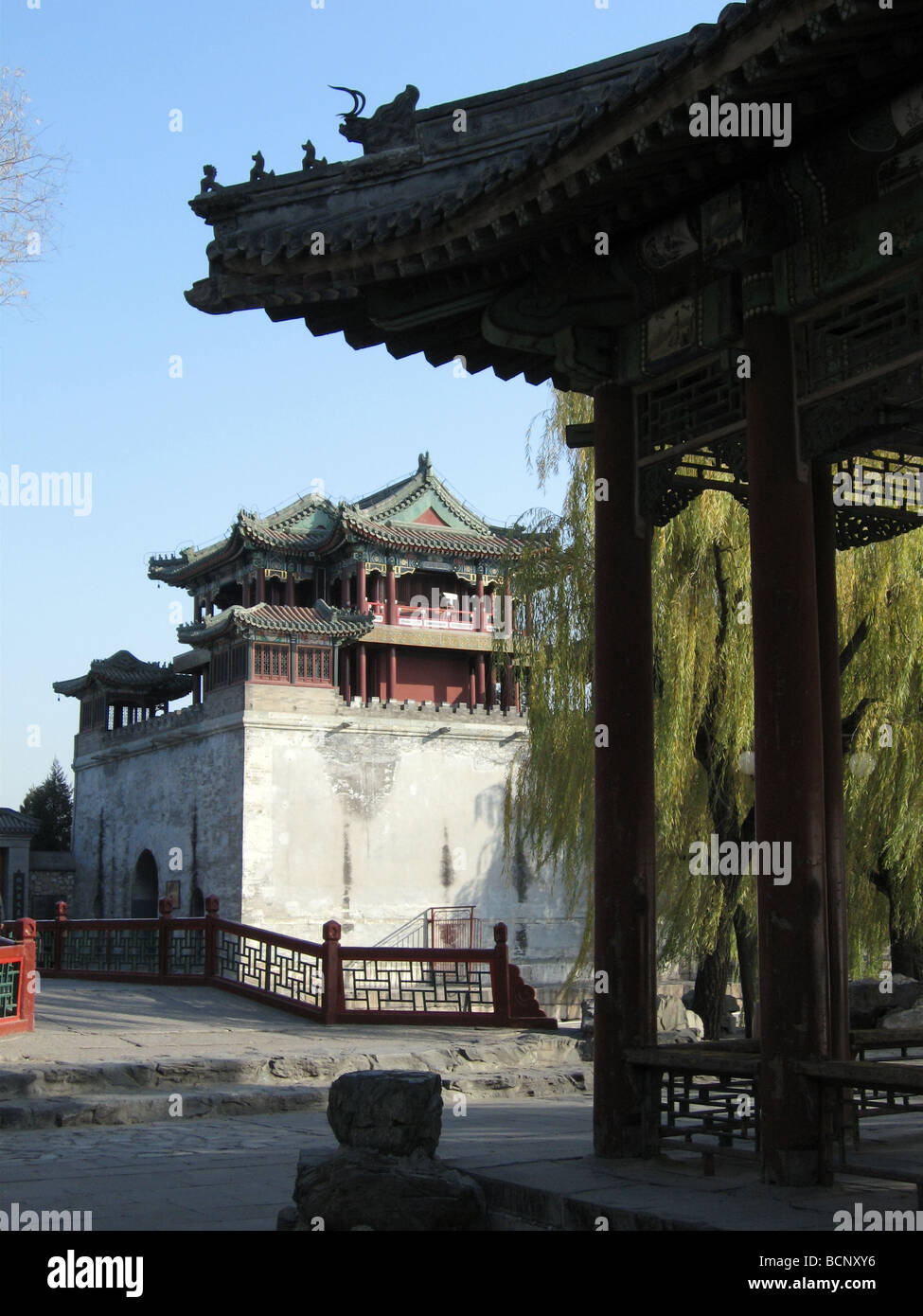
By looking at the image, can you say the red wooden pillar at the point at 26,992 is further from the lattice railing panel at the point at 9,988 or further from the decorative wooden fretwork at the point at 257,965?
the decorative wooden fretwork at the point at 257,965

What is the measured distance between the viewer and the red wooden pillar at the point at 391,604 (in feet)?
114

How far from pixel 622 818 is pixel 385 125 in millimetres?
3080

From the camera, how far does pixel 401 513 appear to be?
3666 centimetres

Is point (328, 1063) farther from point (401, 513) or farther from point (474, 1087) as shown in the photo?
point (401, 513)

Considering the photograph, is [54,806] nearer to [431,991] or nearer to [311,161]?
[431,991]

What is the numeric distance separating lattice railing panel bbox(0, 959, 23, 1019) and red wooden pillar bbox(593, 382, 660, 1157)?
24.4 feet

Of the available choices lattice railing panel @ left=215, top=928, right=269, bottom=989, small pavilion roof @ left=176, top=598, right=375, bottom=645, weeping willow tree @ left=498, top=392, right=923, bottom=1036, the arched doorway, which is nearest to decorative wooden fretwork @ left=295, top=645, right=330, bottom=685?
small pavilion roof @ left=176, top=598, right=375, bottom=645

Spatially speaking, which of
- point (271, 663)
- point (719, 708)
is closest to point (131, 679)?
point (271, 663)

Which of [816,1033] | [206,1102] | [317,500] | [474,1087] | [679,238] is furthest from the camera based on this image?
[317,500]

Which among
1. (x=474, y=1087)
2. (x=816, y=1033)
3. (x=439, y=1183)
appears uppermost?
(x=816, y=1033)

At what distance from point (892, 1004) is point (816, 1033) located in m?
7.95

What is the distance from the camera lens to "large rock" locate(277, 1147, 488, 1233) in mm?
4207

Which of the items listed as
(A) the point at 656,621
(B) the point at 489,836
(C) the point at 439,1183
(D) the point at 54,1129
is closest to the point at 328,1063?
(D) the point at 54,1129

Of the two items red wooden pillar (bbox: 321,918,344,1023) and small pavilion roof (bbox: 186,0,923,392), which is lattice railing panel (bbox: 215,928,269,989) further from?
small pavilion roof (bbox: 186,0,923,392)
